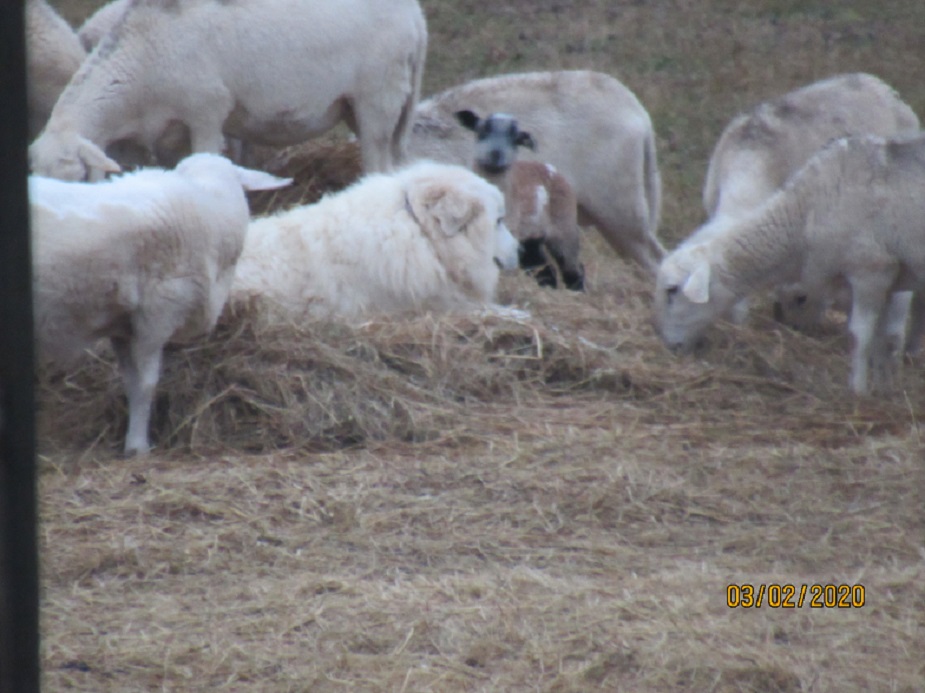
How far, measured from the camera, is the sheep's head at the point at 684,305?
21.2ft

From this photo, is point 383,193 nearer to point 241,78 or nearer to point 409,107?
point 241,78

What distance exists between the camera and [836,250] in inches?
239

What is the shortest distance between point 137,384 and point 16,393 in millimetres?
3617

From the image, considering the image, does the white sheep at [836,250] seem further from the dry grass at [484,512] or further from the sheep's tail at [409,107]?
the sheep's tail at [409,107]

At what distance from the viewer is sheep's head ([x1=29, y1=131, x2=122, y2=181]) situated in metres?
6.04

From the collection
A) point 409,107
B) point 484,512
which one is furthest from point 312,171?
point 484,512

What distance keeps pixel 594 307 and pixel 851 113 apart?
2523 millimetres

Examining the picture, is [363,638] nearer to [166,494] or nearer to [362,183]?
[166,494]

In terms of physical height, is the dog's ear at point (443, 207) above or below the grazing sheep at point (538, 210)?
above

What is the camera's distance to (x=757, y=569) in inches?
155

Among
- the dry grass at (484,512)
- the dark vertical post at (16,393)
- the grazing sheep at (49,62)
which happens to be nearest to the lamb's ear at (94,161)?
the dry grass at (484,512)

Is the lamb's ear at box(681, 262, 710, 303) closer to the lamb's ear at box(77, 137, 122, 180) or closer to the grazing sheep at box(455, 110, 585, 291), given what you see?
the grazing sheep at box(455, 110, 585, 291)

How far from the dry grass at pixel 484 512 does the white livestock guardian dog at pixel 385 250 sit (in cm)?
36
